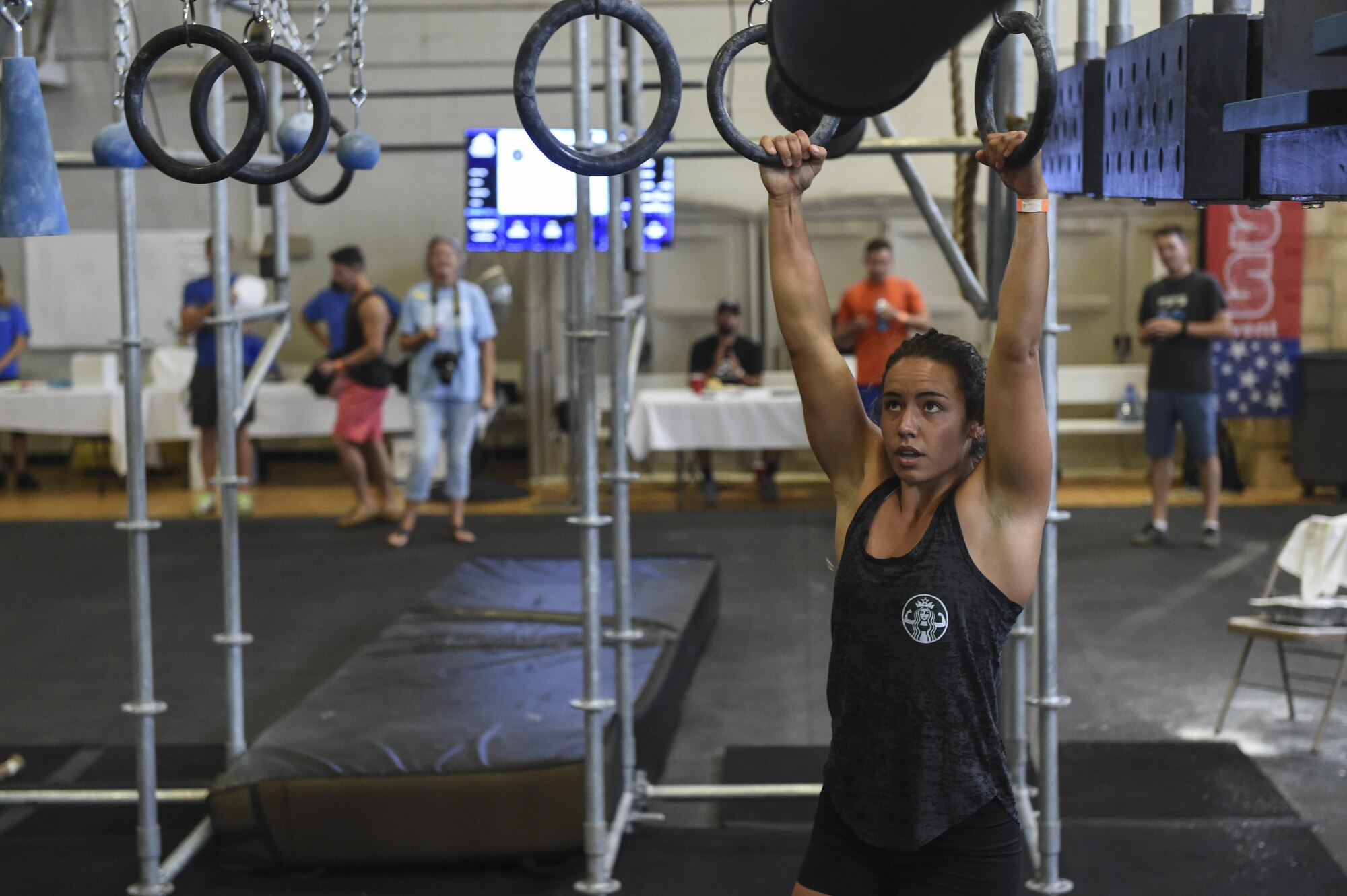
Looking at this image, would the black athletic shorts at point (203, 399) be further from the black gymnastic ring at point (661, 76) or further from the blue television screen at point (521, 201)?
the black gymnastic ring at point (661, 76)

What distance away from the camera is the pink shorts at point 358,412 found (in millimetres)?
7145

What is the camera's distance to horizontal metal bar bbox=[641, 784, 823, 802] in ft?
12.0

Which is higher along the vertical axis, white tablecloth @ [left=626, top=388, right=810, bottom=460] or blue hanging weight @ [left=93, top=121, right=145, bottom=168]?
blue hanging weight @ [left=93, top=121, right=145, bottom=168]

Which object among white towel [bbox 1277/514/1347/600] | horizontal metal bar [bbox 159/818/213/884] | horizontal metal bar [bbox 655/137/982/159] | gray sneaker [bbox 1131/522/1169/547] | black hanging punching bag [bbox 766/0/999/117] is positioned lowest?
horizontal metal bar [bbox 159/818/213/884]

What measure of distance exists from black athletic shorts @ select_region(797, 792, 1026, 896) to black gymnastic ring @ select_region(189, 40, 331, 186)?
112 cm

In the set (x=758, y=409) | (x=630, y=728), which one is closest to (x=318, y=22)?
(x=630, y=728)

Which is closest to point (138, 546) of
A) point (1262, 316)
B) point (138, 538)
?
point (138, 538)

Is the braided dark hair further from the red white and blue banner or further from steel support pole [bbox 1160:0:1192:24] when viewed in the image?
the red white and blue banner

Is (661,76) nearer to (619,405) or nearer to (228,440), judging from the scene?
(619,405)

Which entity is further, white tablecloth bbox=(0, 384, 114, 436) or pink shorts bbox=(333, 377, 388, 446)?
white tablecloth bbox=(0, 384, 114, 436)

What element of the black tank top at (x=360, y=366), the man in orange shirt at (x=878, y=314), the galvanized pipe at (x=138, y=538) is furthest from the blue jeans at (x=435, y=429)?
the galvanized pipe at (x=138, y=538)

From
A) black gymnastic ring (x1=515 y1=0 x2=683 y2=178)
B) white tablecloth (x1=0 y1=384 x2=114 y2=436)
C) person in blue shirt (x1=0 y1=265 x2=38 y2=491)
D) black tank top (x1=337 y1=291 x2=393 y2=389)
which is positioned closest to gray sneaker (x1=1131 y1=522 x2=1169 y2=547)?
black tank top (x1=337 y1=291 x2=393 y2=389)

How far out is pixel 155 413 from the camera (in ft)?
29.0

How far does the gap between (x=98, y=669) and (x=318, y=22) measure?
11.9 feet
